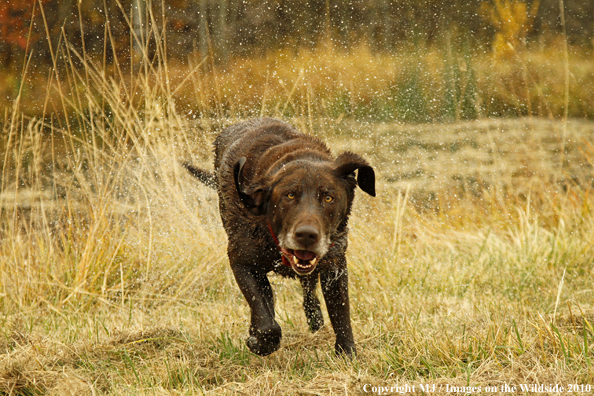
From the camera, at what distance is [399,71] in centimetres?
1057

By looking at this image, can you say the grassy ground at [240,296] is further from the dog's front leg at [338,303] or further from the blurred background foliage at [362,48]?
the blurred background foliage at [362,48]

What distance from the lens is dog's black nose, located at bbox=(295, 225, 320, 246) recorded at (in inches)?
105

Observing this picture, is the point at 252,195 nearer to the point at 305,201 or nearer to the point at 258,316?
the point at 305,201

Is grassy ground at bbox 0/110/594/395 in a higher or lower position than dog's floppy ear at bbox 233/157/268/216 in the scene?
lower

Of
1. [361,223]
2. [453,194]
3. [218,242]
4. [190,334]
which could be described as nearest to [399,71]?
[453,194]

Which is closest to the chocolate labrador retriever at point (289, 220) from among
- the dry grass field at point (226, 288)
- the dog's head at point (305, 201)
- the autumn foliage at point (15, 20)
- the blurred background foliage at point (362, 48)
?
the dog's head at point (305, 201)

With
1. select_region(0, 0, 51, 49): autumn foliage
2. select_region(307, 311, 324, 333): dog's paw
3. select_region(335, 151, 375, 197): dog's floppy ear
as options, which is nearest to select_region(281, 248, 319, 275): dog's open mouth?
select_region(335, 151, 375, 197): dog's floppy ear

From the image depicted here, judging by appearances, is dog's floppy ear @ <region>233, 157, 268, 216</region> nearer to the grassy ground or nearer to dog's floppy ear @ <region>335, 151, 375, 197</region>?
dog's floppy ear @ <region>335, 151, 375, 197</region>

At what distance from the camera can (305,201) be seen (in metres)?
2.83

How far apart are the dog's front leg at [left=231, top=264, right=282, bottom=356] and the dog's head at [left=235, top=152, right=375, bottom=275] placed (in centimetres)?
29

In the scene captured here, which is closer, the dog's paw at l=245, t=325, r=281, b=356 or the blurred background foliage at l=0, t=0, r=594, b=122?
the dog's paw at l=245, t=325, r=281, b=356

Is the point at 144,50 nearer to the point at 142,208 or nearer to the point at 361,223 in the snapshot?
the point at 142,208

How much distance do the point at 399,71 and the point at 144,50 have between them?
6.75 m

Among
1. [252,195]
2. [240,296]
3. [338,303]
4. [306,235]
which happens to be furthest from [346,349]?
[240,296]
